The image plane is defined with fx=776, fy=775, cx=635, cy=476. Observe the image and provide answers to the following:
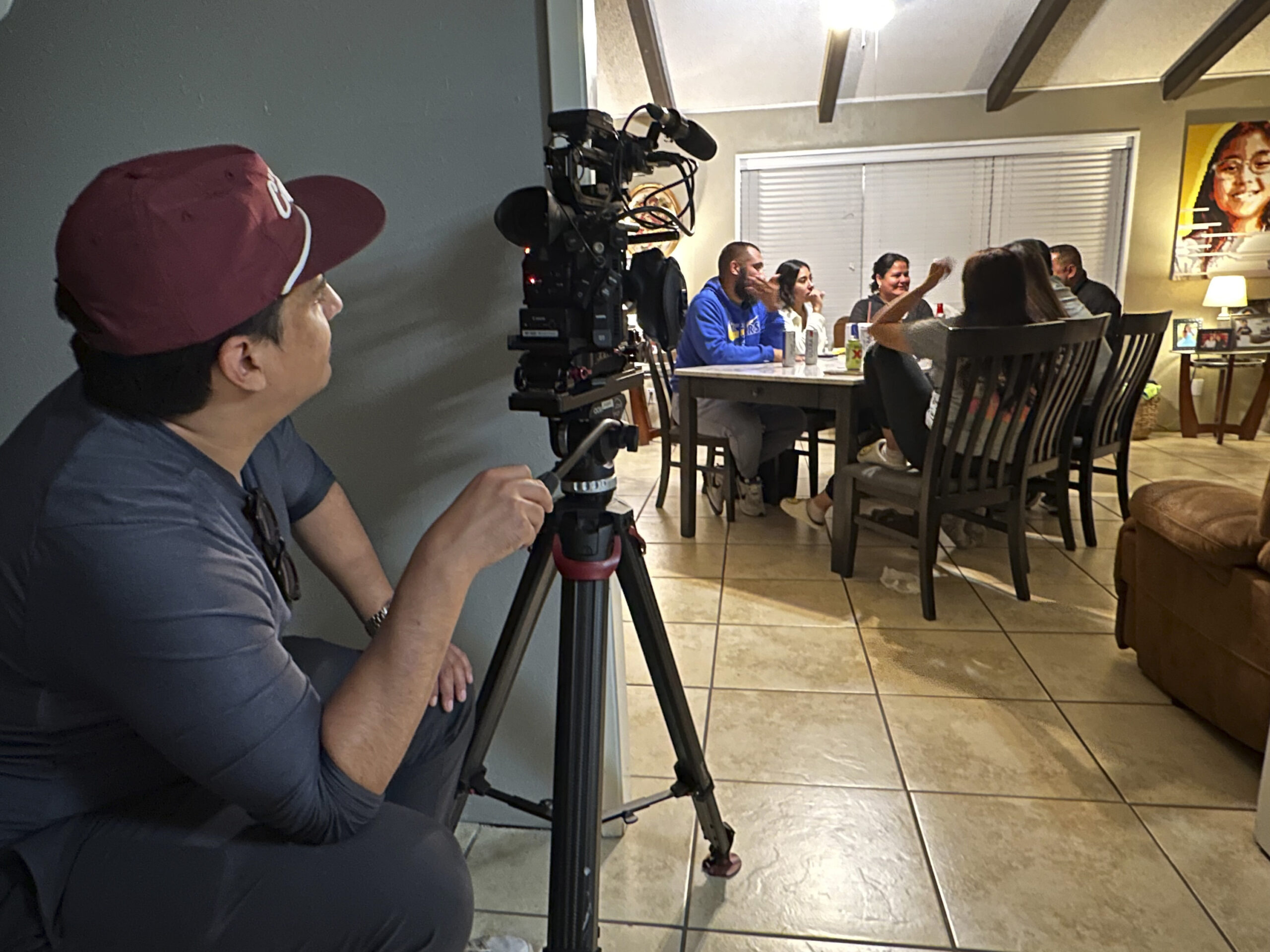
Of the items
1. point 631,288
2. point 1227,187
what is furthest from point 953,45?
point 631,288

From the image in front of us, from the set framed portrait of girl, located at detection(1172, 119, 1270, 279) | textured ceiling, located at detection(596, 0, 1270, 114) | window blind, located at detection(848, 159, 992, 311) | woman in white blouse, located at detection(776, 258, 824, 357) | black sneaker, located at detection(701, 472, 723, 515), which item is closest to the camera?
black sneaker, located at detection(701, 472, 723, 515)

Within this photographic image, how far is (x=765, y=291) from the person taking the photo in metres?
3.78

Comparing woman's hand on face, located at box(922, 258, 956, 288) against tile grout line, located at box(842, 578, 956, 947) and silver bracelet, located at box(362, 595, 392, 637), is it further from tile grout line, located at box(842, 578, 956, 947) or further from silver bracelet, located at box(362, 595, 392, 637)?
silver bracelet, located at box(362, 595, 392, 637)

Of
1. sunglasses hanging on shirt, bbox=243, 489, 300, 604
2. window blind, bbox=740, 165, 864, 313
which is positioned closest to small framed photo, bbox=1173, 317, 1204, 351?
window blind, bbox=740, 165, 864, 313

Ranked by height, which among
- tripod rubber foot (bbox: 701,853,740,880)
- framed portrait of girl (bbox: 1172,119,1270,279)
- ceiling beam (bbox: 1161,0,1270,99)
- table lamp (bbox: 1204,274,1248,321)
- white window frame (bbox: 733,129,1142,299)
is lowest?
tripod rubber foot (bbox: 701,853,740,880)

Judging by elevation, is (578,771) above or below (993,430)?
below

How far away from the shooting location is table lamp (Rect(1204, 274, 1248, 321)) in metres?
5.35

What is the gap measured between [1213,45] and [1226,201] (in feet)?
3.62

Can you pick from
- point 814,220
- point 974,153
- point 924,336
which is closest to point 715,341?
point 924,336

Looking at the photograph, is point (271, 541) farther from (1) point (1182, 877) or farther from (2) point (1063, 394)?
(2) point (1063, 394)

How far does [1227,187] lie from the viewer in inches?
218

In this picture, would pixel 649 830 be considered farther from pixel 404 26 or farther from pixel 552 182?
pixel 404 26

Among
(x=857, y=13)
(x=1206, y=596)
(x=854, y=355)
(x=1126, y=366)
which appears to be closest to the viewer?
(x=1206, y=596)

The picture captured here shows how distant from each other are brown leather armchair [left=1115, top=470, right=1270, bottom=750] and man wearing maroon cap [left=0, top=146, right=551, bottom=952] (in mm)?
1519
